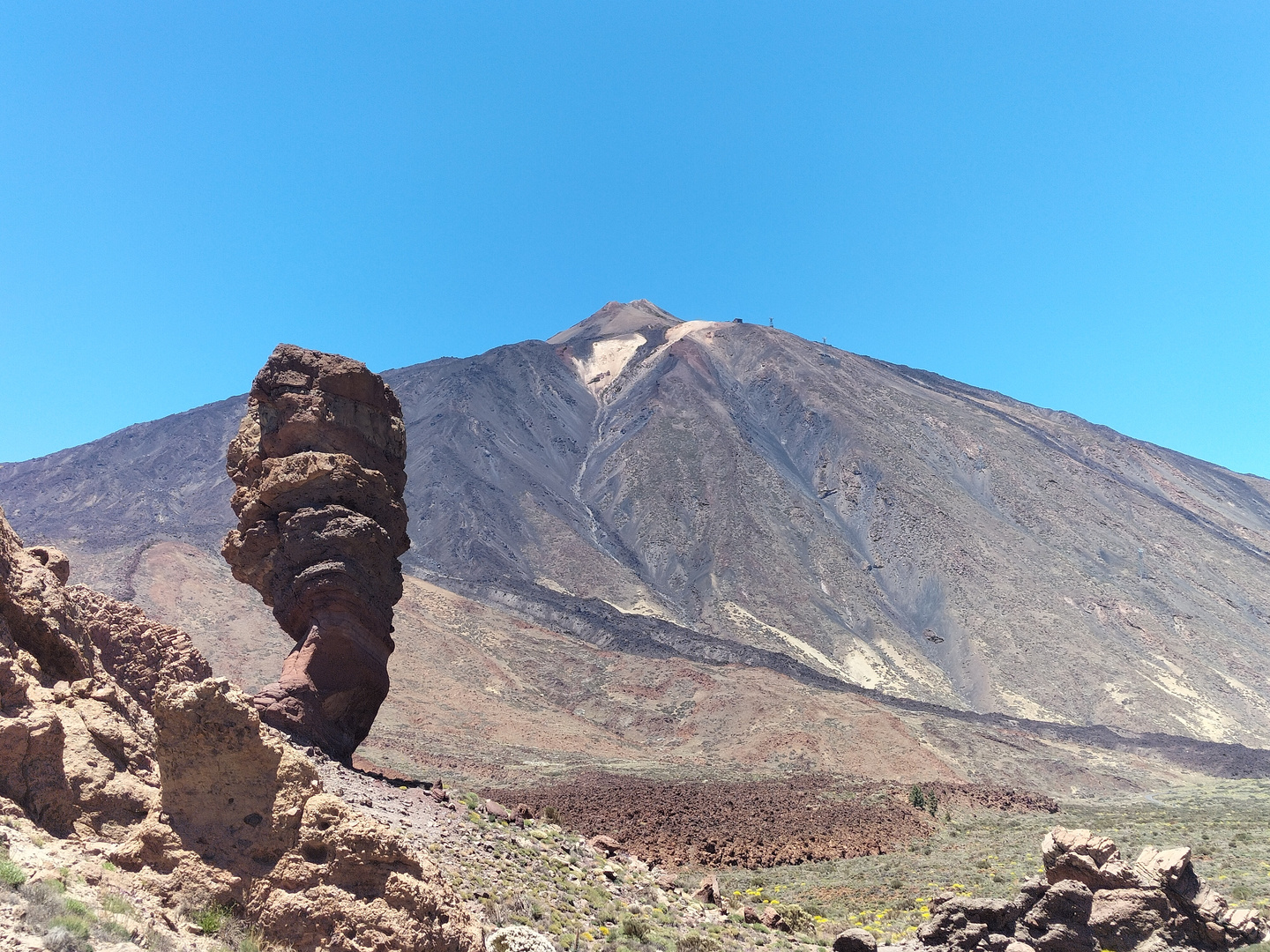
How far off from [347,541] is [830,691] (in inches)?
1604

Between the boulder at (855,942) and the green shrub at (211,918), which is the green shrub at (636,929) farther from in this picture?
the green shrub at (211,918)

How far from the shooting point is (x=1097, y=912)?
11.9m

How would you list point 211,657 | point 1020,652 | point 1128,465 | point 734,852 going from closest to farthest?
1. point 734,852
2. point 211,657
3. point 1020,652
4. point 1128,465

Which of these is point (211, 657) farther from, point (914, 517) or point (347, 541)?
point (914, 517)

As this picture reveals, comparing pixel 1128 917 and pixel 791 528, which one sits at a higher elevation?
pixel 791 528

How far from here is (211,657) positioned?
45.6 meters

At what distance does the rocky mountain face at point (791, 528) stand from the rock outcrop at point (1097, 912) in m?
36.2

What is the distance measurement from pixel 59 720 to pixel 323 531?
10.4 metres

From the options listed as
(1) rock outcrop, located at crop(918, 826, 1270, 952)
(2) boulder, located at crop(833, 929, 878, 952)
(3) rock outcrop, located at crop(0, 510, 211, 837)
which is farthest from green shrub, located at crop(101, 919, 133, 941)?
(1) rock outcrop, located at crop(918, 826, 1270, 952)

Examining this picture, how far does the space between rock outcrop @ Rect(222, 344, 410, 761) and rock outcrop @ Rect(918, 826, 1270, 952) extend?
440 inches

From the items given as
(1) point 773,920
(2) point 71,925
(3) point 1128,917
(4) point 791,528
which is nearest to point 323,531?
(1) point 773,920

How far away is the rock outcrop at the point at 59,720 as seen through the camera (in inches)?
261

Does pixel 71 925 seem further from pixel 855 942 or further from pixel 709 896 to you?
pixel 709 896

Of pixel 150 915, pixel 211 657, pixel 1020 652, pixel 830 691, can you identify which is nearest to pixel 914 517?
pixel 1020 652
